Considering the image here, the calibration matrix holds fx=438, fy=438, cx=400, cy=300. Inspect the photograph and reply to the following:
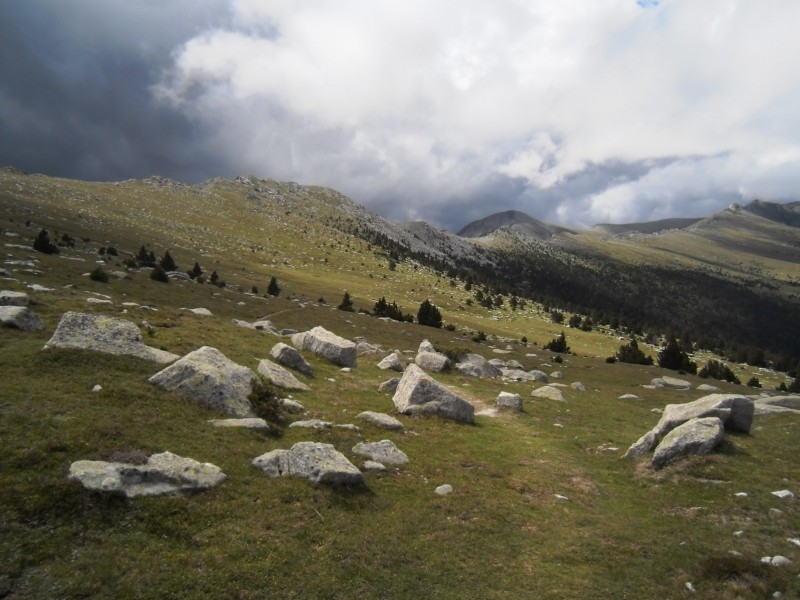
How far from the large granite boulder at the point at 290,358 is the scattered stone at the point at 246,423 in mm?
11822

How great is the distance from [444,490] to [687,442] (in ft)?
50.1

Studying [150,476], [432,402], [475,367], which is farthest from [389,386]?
[150,476]

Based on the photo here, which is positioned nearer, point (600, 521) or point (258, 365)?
point (600, 521)

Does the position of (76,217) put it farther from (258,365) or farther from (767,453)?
(767,453)

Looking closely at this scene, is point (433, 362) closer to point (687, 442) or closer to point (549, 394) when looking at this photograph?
point (549, 394)

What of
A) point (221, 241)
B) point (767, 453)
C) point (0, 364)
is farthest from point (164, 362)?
point (221, 241)

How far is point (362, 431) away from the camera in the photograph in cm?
2534

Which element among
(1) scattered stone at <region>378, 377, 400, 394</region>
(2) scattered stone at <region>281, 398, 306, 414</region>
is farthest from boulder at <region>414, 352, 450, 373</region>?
(2) scattered stone at <region>281, 398, 306, 414</region>

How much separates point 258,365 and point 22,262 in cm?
3600

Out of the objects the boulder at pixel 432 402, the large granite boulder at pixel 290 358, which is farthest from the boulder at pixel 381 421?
the large granite boulder at pixel 290 358

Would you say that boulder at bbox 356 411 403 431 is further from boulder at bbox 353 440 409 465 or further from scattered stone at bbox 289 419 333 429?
boulder at bbox 353 440 409 465

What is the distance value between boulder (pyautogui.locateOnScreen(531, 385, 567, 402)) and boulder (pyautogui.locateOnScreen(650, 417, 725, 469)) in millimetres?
16471

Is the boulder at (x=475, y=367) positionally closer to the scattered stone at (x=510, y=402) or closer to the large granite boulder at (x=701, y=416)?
the scattered stone at (x=510, y=402)

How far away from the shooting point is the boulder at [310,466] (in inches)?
717
